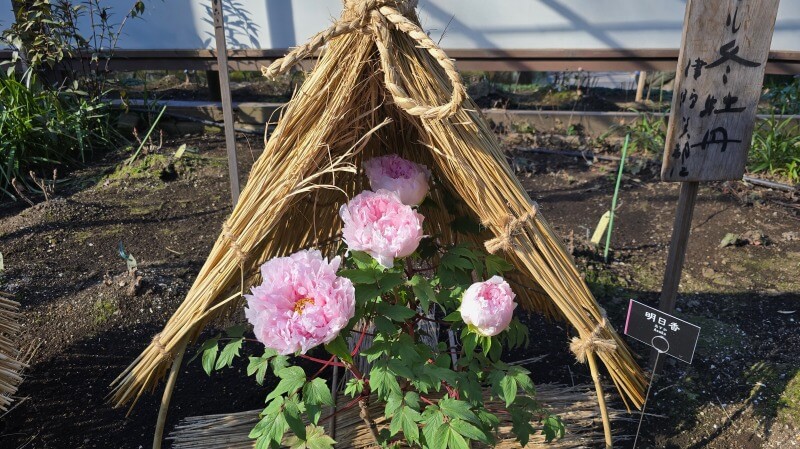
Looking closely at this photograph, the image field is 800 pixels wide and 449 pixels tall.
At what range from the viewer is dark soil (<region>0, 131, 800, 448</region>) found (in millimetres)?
1819

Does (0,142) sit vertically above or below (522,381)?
above

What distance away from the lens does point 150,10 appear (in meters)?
4.09

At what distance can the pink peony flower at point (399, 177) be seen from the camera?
1.46m

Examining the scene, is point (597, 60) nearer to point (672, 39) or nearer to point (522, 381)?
point (672, 39)

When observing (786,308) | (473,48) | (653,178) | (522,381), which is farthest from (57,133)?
(786,308)

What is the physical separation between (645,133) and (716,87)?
2.46 m

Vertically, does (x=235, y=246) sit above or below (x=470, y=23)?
below

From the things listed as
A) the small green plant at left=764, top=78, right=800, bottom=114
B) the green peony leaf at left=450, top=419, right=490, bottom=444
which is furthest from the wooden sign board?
the small green plant at left=764, top=78, right=800, bottom=114

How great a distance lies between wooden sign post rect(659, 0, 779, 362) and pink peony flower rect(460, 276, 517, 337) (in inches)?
29.0

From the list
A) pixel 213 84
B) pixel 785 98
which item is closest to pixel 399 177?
pixel 213 84

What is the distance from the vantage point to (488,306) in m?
1.25

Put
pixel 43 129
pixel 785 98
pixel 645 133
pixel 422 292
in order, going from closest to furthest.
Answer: pixel 422 292 → pixel 43 129 → pixel 645 133 → pixel 785 98

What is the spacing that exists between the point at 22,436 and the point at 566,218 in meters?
2.51

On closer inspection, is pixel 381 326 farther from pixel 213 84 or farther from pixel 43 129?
pixel 213 84
